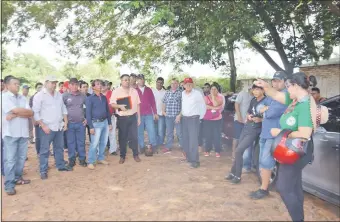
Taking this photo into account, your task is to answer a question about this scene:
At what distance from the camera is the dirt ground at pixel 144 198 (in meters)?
4.11

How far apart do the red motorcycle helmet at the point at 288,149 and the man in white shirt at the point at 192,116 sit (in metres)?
3.24

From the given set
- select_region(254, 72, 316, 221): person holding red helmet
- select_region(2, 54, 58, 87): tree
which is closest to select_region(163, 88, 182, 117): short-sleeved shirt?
select_region(254, 72, 316, 221): person holding red helmet

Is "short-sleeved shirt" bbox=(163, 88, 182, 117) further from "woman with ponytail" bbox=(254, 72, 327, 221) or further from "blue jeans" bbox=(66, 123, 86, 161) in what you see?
"woman with ponytail" bbox=(254, 72, 327, 221)

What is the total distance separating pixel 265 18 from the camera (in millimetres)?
10156

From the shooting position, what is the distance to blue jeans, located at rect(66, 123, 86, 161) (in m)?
6.47

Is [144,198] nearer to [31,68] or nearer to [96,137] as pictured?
[96,137]

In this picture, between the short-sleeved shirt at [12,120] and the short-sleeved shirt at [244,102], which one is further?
the short-sleeved shirt at [244,102]

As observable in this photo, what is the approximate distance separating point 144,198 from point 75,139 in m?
2.53

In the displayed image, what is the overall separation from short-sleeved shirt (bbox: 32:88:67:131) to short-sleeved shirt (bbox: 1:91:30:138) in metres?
0.51

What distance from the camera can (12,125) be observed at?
5.01 m

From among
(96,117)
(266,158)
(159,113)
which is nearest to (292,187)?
(266,158)

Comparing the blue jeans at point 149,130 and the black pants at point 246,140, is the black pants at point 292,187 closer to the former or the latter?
the black pants at point 246,140

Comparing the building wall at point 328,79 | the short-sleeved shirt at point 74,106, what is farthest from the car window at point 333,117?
the building wall at point 328,79

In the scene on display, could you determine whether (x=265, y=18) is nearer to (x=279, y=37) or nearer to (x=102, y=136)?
(x=279, y=37)
